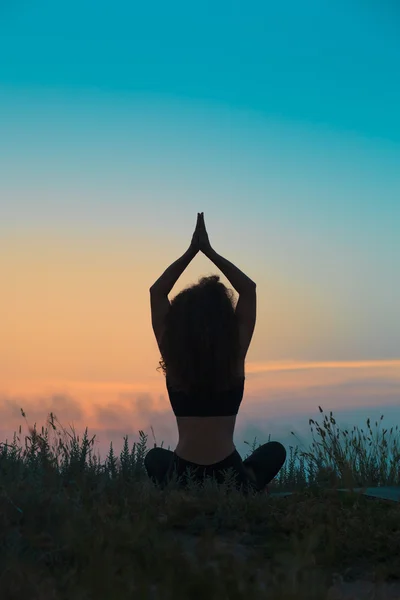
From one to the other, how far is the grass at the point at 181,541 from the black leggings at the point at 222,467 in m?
0.54

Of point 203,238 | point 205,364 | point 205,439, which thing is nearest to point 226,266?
point 203,238

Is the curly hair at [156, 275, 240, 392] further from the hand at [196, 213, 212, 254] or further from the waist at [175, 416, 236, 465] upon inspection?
the hand at [196, 213, 212, 254]

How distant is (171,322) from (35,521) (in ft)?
8.68

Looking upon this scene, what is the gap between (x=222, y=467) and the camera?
6832 millimetres

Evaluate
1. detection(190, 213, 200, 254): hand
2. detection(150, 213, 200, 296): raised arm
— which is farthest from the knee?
detection(190, 213, 200, 254): hand

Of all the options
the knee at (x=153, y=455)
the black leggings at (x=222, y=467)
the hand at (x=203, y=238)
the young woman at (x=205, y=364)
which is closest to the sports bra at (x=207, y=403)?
the young woman at (x=205, y=364)

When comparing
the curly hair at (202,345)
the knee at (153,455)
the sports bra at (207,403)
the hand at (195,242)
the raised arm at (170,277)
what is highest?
the hand at (195,242)

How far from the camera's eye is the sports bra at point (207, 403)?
680 cm

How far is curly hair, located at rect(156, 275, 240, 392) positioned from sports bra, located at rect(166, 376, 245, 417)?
0.06 m

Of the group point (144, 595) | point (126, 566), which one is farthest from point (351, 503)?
point (144, 595)

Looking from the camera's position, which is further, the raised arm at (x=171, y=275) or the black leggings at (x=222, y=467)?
the raised arm at (x=171, y=275)

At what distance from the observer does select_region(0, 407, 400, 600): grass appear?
10.8ft

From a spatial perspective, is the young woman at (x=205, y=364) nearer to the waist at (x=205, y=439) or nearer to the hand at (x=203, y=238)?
the waist at (x=205, y=439)

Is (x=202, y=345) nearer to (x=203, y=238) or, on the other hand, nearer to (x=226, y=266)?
(x=226, y=266)
